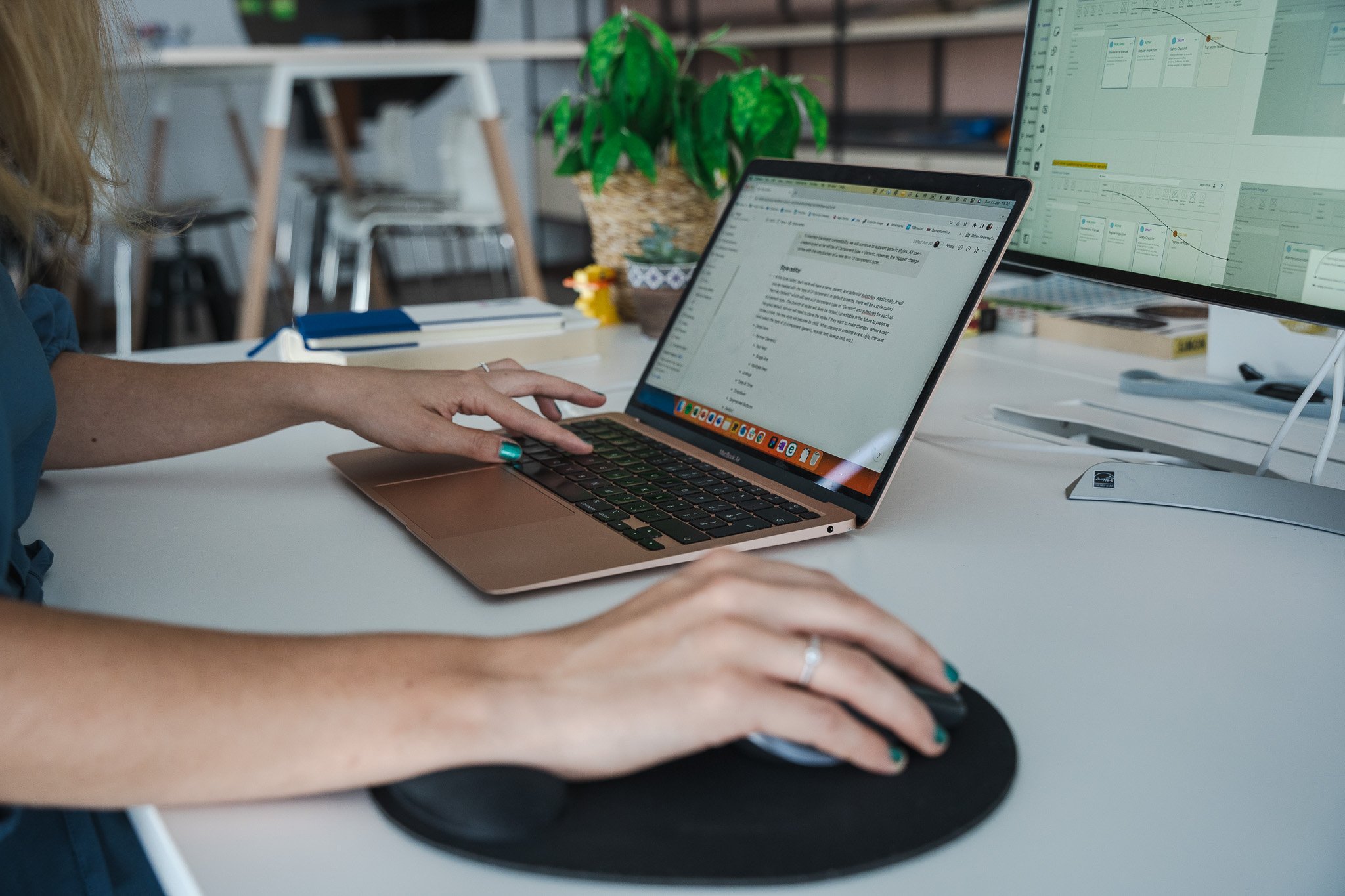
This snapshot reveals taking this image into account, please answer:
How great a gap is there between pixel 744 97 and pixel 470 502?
2.29 ft

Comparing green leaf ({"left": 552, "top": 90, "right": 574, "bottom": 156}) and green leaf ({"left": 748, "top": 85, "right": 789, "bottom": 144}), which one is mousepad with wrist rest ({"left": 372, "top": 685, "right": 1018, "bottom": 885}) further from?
green leaf ({"left": 552, "top": 90, "right": 574, "bottom": 156})

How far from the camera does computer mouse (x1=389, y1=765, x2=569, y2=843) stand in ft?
1.31

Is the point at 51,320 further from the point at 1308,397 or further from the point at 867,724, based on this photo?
the point at 1308,397

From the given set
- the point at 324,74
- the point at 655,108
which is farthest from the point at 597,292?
the point at 324,74

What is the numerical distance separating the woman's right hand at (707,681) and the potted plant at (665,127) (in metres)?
0.89

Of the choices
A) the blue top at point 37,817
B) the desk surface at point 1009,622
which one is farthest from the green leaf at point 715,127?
the blue top at point 37,817

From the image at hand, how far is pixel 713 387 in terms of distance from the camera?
2.80 ft

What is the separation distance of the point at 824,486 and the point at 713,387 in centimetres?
16

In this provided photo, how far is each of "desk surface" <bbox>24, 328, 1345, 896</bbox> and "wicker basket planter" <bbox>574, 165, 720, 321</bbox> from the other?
50 centimetres

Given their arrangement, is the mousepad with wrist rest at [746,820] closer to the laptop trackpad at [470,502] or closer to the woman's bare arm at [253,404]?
the laptop trackpad at [470,502]

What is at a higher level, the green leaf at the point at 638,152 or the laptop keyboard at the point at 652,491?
the green leaf at the point at 638,152

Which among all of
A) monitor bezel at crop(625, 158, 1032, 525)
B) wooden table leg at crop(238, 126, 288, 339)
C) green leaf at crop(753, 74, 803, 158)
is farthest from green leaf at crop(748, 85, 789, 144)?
wooden table leg at crop(238, 126, 288, 339)

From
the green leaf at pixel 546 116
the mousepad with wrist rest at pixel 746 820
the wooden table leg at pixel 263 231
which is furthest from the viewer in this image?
the wooden table leg at pixel 263 231

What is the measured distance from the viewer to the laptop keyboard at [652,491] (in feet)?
2.25
